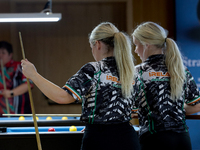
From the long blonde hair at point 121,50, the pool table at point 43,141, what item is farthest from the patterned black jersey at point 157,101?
the pool table at point 43,141

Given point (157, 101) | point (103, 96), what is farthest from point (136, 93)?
point (103, 96)

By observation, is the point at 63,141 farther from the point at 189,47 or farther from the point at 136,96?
the point at 189,47

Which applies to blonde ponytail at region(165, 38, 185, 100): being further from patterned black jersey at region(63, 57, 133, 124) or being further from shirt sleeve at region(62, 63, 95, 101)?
shirt sleeve at region(62, 63, 95, 101)

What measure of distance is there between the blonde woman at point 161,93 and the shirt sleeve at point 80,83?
1.10ft

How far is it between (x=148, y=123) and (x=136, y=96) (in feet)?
0.60

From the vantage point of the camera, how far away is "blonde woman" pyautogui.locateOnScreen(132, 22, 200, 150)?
1669 millimetres

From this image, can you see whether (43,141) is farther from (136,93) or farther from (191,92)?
(191,92)

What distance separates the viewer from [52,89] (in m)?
1.41

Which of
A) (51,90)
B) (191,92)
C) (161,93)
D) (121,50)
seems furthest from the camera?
(191,92)

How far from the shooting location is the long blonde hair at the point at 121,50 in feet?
5.09

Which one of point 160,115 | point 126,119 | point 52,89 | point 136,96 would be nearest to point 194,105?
point 160,115

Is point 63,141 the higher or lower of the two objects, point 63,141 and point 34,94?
the higher

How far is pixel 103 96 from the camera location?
1.50m

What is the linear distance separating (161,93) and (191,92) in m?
0.25
